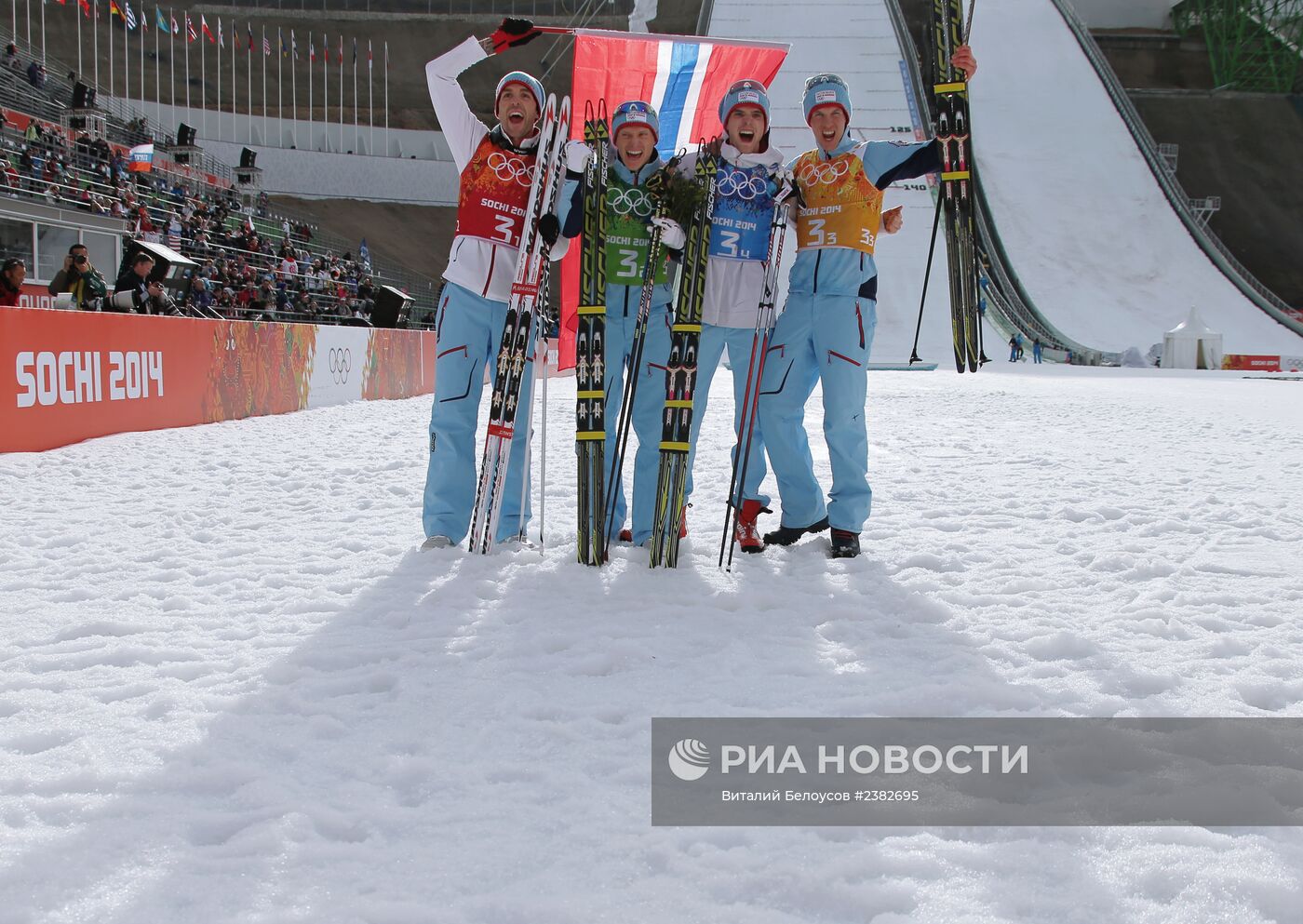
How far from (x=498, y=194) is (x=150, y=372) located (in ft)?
15.7

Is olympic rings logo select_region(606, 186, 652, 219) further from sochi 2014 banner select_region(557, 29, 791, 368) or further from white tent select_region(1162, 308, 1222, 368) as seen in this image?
white tent select_region(1162, 308, 1222, 368)

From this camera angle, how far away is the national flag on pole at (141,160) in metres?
19.3

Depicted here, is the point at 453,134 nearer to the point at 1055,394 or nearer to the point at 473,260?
the point at 473,260

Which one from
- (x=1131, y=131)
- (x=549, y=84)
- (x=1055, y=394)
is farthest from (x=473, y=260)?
(x=549, y=84)

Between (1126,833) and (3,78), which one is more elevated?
(3,78)

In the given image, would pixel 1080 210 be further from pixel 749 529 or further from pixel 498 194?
pixel 498 194

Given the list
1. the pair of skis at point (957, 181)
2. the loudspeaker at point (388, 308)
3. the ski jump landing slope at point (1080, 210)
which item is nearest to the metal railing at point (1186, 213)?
the ski jump landing slope at point (1080, 210)

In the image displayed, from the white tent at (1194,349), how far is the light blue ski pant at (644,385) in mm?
21025

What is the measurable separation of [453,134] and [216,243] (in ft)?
52.9

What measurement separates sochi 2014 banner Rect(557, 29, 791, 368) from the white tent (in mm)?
18460

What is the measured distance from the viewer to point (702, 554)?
12.9ft

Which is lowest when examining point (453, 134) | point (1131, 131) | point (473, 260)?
point (473, 260)

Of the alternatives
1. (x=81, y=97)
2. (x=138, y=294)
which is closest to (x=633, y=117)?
(x=138, y=294)

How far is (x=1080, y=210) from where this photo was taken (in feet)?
90.5
